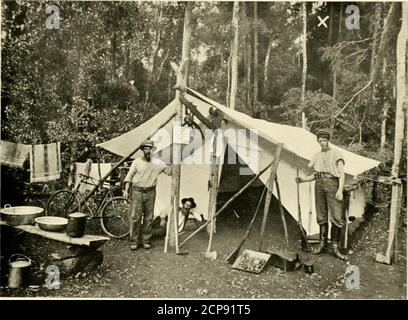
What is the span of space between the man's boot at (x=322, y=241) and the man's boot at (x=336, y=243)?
0.09 metres

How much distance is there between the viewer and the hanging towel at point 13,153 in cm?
451

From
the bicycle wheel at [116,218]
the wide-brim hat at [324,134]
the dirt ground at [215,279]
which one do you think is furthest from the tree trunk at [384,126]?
the bicycle wheel at [116,218]

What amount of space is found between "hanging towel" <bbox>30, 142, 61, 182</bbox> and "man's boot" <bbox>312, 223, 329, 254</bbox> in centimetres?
352

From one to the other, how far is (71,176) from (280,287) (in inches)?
121

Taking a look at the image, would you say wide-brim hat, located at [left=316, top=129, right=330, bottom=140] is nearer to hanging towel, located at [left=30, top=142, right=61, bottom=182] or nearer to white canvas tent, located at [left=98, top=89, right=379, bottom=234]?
white canvas tent, located at [left=98, top=89, right=379, bottom=234]

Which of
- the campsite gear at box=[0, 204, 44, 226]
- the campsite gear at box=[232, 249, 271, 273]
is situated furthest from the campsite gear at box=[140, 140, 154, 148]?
the campsite gear at box=[232, 249, 271, 273]

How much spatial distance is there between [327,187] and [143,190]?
7.69ft

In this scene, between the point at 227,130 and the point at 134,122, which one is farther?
the point at 134,122

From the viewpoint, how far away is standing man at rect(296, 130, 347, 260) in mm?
4621

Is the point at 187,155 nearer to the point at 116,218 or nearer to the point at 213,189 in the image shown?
the point at 213,189
